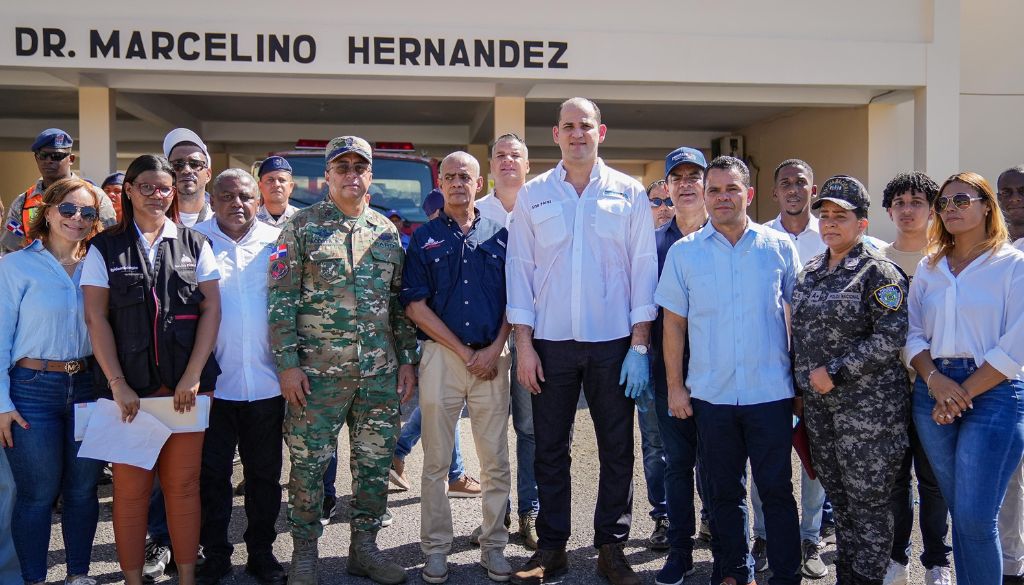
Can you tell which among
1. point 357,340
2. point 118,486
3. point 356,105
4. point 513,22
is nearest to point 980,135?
point 513,22

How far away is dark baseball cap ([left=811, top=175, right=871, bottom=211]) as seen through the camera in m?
3.27

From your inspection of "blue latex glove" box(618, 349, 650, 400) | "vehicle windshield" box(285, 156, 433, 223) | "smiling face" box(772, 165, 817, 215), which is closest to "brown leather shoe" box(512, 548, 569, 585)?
"blue latex glove" box(618, 349, 650, 400)

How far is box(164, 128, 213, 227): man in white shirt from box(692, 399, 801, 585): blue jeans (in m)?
2.82

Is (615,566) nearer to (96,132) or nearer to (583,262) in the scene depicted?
(583,262)

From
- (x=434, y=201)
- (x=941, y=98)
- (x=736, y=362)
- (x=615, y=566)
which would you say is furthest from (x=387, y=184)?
(x=941, y=98)

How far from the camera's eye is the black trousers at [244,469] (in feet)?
12.3

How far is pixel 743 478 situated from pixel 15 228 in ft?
13.7

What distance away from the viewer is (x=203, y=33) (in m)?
9.76

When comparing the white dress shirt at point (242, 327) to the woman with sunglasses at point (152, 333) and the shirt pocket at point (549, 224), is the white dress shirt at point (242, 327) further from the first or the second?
the shirt pocket at point (549, 224)

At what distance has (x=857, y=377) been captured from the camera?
10.2 ft

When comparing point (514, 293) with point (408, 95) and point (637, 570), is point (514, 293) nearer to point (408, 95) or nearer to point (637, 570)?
point (637, 570)

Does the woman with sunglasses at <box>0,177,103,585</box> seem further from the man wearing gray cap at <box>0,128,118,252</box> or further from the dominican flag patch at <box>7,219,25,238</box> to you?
the dominican flag patch at <box>7,219,25,238</box>

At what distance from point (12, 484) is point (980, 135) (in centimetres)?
1461

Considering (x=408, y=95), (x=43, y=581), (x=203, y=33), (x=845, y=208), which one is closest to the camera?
(x=845, y=208)
